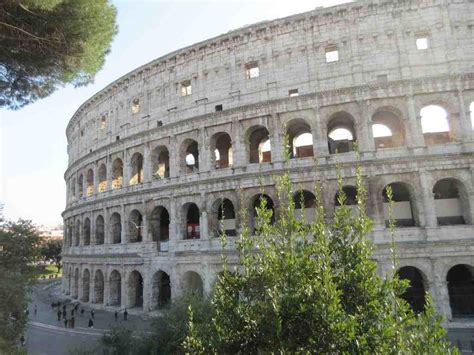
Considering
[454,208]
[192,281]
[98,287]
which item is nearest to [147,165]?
[192,281]

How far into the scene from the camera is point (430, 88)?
57.6ft

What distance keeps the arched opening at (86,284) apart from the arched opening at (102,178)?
6.55 meters

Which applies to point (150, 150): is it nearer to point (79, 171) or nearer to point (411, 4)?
point (79, 171)

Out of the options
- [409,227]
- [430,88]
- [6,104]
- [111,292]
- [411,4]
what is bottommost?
[111,292]

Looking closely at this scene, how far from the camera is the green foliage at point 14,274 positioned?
10.8 m

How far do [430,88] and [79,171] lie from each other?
2722 cm

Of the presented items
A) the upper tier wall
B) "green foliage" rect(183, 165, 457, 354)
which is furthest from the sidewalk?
"green foliage" rect(183, 165, 457, 354)

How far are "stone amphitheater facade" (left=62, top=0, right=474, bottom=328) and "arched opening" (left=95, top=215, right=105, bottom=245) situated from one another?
52 cm

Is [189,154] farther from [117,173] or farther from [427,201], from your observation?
[427,201]

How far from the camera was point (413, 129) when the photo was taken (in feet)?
57.5

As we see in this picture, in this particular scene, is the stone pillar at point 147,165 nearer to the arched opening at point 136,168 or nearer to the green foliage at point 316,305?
the arched opening at point 136,168

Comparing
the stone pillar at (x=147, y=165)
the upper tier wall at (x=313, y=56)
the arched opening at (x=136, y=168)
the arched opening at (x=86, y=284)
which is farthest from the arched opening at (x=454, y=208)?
the arched opening at (x=86, y=284)

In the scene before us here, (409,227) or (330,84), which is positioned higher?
(330,84)

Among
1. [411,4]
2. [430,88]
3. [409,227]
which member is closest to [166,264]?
[409,227]
